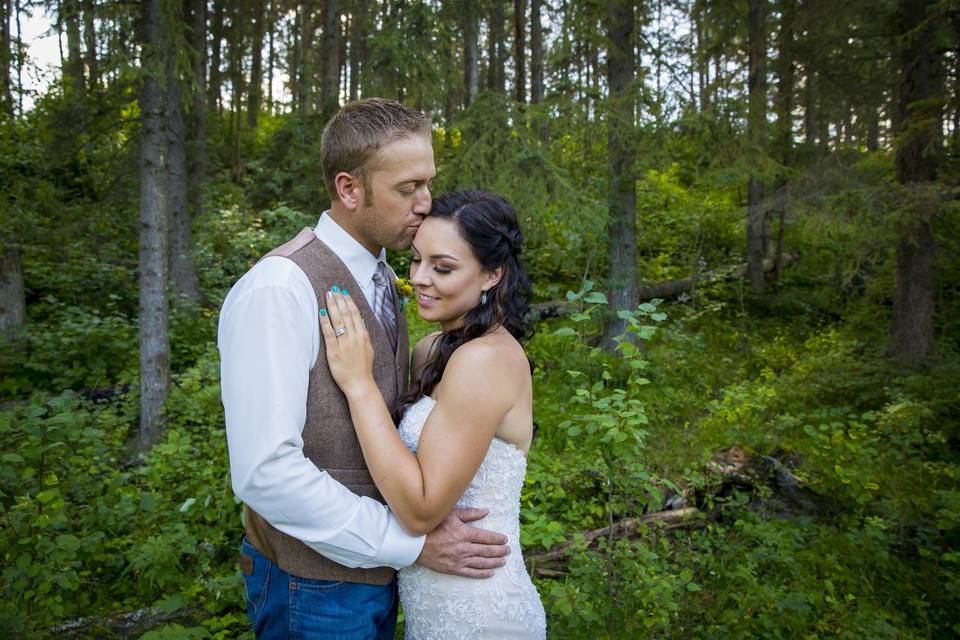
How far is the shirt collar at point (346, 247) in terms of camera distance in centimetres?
187

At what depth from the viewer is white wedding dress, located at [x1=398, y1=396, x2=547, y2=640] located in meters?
1.88

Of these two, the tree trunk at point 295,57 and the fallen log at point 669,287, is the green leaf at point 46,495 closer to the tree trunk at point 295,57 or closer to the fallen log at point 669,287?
the fallen log at point 669,287

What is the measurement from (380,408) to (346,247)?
1.77ft

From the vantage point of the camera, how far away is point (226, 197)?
13.3 m

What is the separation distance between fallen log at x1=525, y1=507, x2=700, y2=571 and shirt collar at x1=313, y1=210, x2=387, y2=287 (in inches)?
101

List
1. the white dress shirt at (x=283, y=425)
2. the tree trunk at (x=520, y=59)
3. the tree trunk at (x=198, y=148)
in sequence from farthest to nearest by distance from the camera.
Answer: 1. the tree trunk at (x=198, y=148)
2. the tree trunk at (x=520, y=59)
3. the white dress shirt at (x=283, y=425)

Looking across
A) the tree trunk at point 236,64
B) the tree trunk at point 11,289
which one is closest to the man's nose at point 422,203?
the tree trunk at point 11,289

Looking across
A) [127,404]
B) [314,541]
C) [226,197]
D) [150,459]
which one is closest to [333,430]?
[314,541]

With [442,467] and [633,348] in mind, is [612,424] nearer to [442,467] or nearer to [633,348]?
[633,348]

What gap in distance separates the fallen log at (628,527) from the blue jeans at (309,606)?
6.98 feet

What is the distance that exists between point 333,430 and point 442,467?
0.33m

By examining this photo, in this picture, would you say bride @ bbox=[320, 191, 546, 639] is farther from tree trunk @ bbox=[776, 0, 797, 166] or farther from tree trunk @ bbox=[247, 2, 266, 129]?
tree trunk @ bbox=[247, 2, 266, 129]

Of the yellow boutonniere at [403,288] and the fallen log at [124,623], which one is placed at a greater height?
the yellow boutonniere at [403,288]

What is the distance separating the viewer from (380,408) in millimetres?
1657
